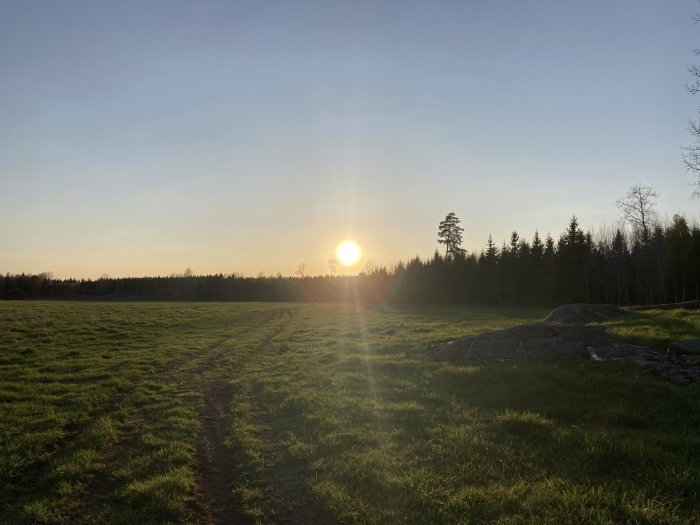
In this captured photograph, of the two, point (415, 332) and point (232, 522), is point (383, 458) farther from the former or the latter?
point (415, 332)

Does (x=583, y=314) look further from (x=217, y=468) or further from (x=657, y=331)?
(x=217, y=468)

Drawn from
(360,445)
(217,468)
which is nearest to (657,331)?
(360,445)

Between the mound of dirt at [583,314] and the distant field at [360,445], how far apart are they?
5079mm

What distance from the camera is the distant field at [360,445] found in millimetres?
6996

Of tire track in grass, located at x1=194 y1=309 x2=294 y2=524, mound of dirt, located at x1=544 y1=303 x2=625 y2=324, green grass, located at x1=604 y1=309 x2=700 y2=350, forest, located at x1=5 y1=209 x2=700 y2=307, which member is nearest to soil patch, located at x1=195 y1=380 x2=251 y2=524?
tire track in grass, located at x1=194 y1=309 x2=294 y2=524

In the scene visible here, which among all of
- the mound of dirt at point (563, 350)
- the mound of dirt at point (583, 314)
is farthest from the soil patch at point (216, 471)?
the mound of dirt at point (583, 314)

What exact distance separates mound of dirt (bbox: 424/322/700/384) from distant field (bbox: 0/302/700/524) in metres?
0.76

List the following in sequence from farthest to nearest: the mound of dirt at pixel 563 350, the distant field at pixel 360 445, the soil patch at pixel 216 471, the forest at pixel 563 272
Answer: the forest at pixel 563 272, the mound of dirt at pixel 563 350, the soil patch at pixel 216 471, the distant field at pixel 360 445

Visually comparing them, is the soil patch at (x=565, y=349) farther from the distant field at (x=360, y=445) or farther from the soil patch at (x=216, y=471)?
the soil patch at (x=216, y=471)

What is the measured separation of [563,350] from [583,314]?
34.1 ft

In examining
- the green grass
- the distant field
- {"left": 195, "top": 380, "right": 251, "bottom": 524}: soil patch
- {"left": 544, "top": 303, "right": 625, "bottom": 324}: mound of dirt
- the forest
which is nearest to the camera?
the distant field

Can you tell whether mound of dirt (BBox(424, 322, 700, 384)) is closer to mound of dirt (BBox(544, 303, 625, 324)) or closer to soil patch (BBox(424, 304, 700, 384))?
soil patch (BBox(424, 304, 700, 384))

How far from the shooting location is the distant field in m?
7.00

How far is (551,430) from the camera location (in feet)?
31.0
